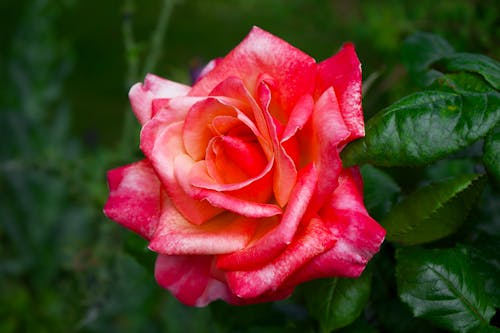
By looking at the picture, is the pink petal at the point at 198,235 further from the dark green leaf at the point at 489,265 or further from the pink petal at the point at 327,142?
the dark green leaf at the point at 489,265

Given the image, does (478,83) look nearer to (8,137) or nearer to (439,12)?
(439,12)

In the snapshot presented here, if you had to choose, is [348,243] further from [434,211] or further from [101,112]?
[101,112]

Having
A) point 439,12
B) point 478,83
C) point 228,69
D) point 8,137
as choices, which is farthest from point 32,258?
point 478,83

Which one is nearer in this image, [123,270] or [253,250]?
[253,250]

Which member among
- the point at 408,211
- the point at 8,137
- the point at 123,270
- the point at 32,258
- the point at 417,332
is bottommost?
the point at 32,258

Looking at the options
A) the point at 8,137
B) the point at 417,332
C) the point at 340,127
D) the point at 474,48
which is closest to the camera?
the point at 340,127

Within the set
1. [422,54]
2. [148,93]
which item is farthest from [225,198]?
[422,54]
